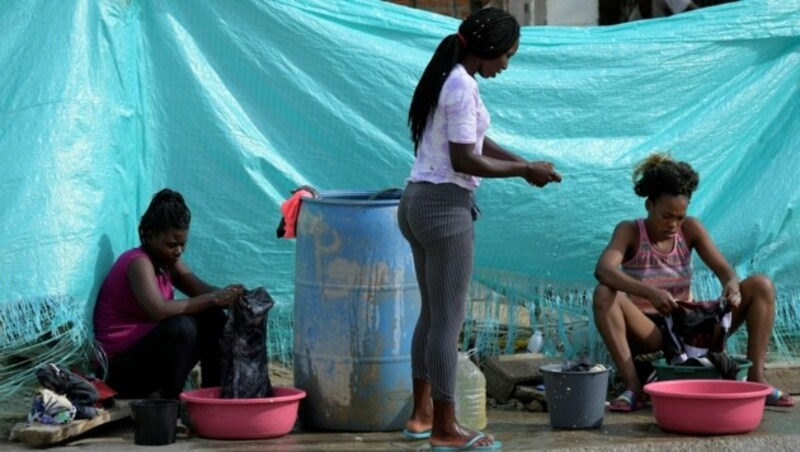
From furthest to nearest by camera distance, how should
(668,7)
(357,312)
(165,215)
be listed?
(668,7), (165,215), (357,312)

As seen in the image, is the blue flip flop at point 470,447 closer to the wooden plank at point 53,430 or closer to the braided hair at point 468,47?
the braided hair at point 468,47

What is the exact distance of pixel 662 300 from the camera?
6.47 m

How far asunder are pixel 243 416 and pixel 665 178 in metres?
2.17

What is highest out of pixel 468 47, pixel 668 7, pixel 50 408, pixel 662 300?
pixel 668 7

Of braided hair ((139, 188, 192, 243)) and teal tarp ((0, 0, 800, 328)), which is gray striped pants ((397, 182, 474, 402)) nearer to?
braided hair ((139, 188, 192, 243))

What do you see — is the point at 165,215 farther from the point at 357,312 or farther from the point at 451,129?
the point at 451,129

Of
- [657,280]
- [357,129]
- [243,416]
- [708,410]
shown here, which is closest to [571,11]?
[357,129]

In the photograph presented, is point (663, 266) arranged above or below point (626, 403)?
above

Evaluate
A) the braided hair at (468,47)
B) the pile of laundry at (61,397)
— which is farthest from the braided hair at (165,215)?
the braided hair at (468,47)

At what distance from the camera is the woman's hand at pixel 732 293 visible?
256 inches

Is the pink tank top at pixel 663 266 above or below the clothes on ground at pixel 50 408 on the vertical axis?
above

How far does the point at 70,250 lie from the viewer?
6.30 meters

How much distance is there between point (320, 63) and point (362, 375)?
161 centimetres

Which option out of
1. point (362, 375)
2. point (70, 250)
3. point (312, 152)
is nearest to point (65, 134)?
point (70, 250)
